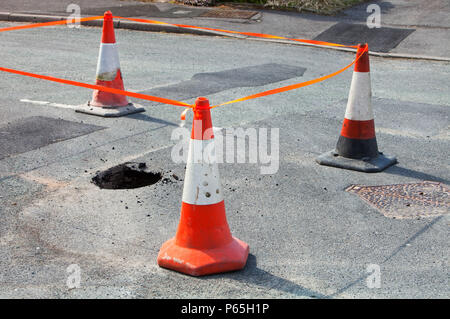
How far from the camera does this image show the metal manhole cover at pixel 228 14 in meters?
15.8

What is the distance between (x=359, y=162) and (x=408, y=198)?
873mm

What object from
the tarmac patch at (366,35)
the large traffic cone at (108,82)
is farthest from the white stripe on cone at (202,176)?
the tarmac patch at (366,35)

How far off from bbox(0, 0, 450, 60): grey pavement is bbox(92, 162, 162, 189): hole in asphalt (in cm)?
773

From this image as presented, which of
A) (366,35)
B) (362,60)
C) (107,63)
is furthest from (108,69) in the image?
(366,35)

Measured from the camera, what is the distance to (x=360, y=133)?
6461mm

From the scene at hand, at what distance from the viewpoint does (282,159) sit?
671 cm

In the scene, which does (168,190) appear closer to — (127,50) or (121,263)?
(121,263)

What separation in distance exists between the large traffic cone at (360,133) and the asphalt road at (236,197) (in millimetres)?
139

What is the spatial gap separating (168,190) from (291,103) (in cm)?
361

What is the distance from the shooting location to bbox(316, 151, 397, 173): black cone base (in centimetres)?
635

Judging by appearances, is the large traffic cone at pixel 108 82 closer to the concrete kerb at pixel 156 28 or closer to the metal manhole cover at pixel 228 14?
the concrete kerb at pixel 156 28

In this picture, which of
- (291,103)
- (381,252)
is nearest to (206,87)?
(291,103)

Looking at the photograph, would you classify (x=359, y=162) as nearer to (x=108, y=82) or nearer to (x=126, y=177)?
(x=126, y=177)

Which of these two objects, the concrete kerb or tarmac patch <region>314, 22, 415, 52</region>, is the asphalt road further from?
tarmac patch <region>314, 22, 415, 52</region>
